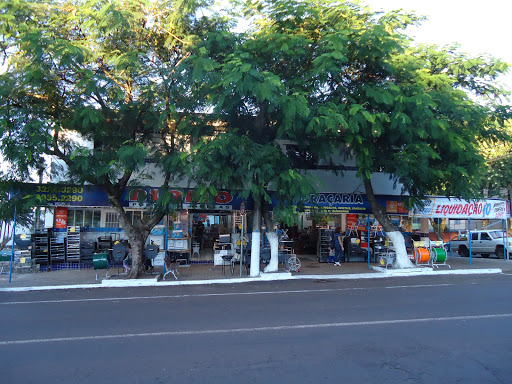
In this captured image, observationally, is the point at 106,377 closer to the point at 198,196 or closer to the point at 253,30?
the point at 198,196

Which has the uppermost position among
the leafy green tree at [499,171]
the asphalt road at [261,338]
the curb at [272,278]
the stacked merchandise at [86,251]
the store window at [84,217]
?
the leafy green tree at [499,171]

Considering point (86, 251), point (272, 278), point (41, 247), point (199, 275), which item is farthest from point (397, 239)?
point (41, 247)

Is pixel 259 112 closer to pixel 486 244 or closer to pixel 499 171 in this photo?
pixel 486 244

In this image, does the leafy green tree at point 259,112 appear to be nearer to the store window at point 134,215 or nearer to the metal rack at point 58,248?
the store window at point 134,215

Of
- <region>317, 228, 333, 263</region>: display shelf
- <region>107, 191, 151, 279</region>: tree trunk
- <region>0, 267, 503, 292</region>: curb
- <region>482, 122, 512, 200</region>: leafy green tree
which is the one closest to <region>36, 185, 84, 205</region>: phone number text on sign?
<region>107, 191, 151, 279</region>: tree trunk

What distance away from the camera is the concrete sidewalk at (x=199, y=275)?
13094 mm

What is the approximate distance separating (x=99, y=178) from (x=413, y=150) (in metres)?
9.90

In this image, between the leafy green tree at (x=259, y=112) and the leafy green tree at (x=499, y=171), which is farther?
the leafy green tree at (x=499, y=171)

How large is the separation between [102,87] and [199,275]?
7.15 metres

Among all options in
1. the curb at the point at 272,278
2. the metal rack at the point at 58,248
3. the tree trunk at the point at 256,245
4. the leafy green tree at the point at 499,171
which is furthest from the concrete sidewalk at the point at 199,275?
the leafy green tree at the point at 499,171

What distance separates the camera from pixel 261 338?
6.36 meters

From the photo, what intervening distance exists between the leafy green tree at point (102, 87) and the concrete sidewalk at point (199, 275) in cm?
108

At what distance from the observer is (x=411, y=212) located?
61.1 ft

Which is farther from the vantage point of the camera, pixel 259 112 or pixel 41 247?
pixel 41 247
